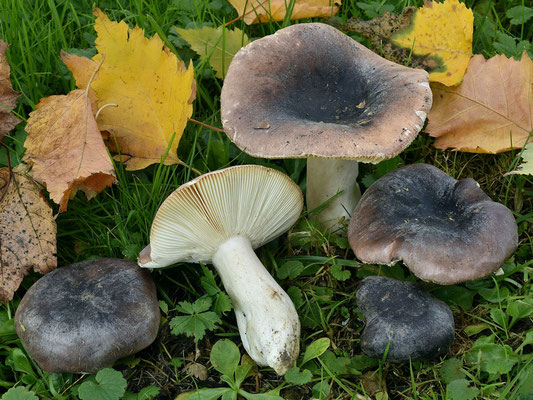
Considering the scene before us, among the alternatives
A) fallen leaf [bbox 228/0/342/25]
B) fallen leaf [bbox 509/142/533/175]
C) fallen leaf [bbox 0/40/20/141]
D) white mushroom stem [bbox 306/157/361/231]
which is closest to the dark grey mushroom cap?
white mushroom stem [bbox 306/157/361/231]

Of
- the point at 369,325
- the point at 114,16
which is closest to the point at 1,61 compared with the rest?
the point at 114,16

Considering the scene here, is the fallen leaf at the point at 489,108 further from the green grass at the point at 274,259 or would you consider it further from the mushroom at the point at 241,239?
the mushroom at the point at 241,239

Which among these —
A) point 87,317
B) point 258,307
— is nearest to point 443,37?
point 258,307

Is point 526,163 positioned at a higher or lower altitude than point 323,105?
lower

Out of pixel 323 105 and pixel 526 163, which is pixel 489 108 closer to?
pixel 526 163

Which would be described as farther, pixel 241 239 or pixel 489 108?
pixel 489 108

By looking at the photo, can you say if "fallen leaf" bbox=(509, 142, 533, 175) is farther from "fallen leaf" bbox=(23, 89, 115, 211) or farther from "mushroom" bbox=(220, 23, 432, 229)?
"fallen leaf" bbox=(23, 89, 115, 211)

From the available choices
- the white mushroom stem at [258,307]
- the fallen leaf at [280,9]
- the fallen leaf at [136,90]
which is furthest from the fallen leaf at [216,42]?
the white mushroom stem at [258,307]
